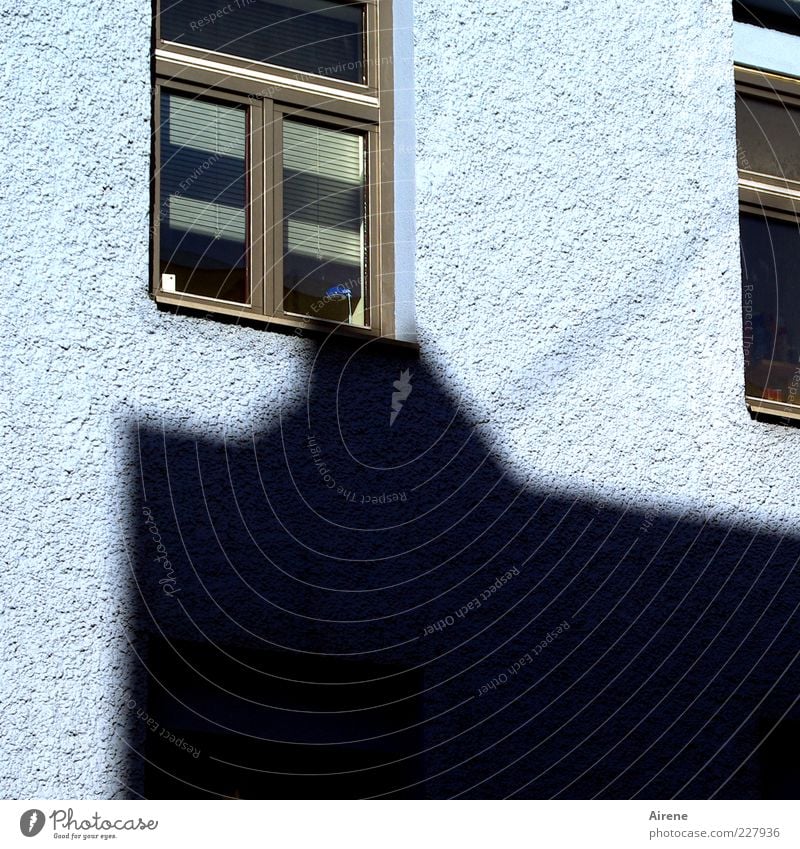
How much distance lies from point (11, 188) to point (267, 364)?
1.11m

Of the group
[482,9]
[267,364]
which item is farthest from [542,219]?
[267,364]

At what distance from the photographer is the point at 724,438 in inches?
A: 279

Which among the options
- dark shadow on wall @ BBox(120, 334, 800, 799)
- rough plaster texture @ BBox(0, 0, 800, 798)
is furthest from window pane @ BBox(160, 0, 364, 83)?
dark shadow on wall @ BBox(120, 334, 800, 799)

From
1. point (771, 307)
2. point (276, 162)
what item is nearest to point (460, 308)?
point (276, 162)

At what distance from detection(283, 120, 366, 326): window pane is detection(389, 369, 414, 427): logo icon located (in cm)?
29

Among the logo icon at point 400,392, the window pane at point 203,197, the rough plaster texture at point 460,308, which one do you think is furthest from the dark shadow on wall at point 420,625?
the window pane at point 203,197

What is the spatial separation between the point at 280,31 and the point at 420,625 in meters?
2.46

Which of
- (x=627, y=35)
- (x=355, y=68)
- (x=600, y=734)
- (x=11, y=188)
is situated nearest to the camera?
(x=11, y=188)

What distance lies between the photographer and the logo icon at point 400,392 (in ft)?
21.4

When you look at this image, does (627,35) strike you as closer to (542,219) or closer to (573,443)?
(542,219)

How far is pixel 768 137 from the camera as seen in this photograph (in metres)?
7.84

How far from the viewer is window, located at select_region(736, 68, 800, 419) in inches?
295
